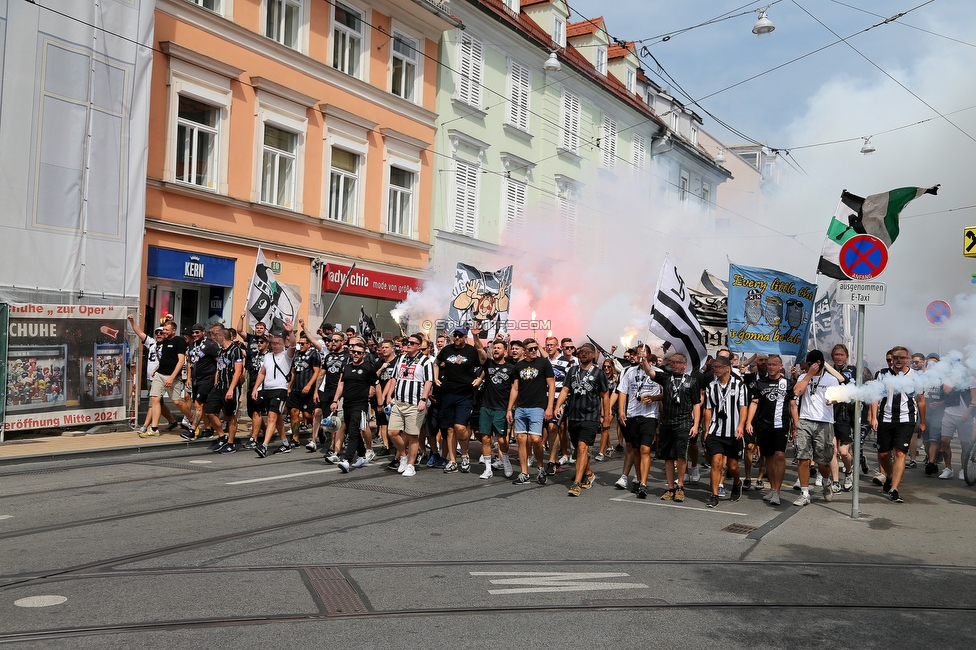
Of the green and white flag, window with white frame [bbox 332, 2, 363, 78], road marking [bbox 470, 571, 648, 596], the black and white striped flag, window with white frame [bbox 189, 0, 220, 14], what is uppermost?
window with white frame [bbox 332, 2, 363, 78]

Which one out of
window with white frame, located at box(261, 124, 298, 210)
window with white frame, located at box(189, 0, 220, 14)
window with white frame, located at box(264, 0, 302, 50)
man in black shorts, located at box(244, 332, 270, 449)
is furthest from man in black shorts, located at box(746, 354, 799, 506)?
window with white frame, located at box(264, 0, 302, 50)

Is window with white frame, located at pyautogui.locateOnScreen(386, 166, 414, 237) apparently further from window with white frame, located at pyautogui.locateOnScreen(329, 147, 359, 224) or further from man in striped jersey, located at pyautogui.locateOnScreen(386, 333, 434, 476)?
man in striped jersey, located at pyautogui.locateOnScreen(386, 333, 434, 476)

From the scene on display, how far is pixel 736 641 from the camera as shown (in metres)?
4.71

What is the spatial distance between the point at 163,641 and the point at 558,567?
290 cm

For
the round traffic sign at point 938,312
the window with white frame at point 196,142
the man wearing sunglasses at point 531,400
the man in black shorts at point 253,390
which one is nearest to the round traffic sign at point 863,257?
the man wearing sunglasses at point 531,400

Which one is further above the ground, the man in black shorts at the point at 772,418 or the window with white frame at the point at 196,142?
the window with white frame at the point at 196,142

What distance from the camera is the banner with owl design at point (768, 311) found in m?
11.8

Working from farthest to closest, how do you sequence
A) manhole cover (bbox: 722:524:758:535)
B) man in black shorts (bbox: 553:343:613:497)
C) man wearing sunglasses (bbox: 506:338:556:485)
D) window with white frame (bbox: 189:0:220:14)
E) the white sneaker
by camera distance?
window with white frame (bbox: 189:0:220:14) → the white sneaker → man wearing sunglasses (bbox: 506:338:556:485) → man in black shorts (bbox: 553:343:613:497) → manhole cover (bbox: 722:524:758:535)

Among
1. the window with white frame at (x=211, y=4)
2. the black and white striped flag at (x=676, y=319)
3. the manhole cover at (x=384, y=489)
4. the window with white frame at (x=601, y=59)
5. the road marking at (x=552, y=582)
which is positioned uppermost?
the window with white frame at (x=601, y=59)

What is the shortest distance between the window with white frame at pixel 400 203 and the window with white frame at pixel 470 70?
307 centimetres

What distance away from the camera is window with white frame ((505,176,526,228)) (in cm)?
2673

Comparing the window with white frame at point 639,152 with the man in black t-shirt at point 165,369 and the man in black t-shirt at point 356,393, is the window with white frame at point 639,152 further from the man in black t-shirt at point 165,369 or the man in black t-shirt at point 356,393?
the man in black t-shirt at point 356,393

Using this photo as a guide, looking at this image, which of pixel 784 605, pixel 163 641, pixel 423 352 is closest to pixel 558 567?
pixel 784 605

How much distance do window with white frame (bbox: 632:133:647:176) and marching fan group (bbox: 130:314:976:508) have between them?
69.1ft
